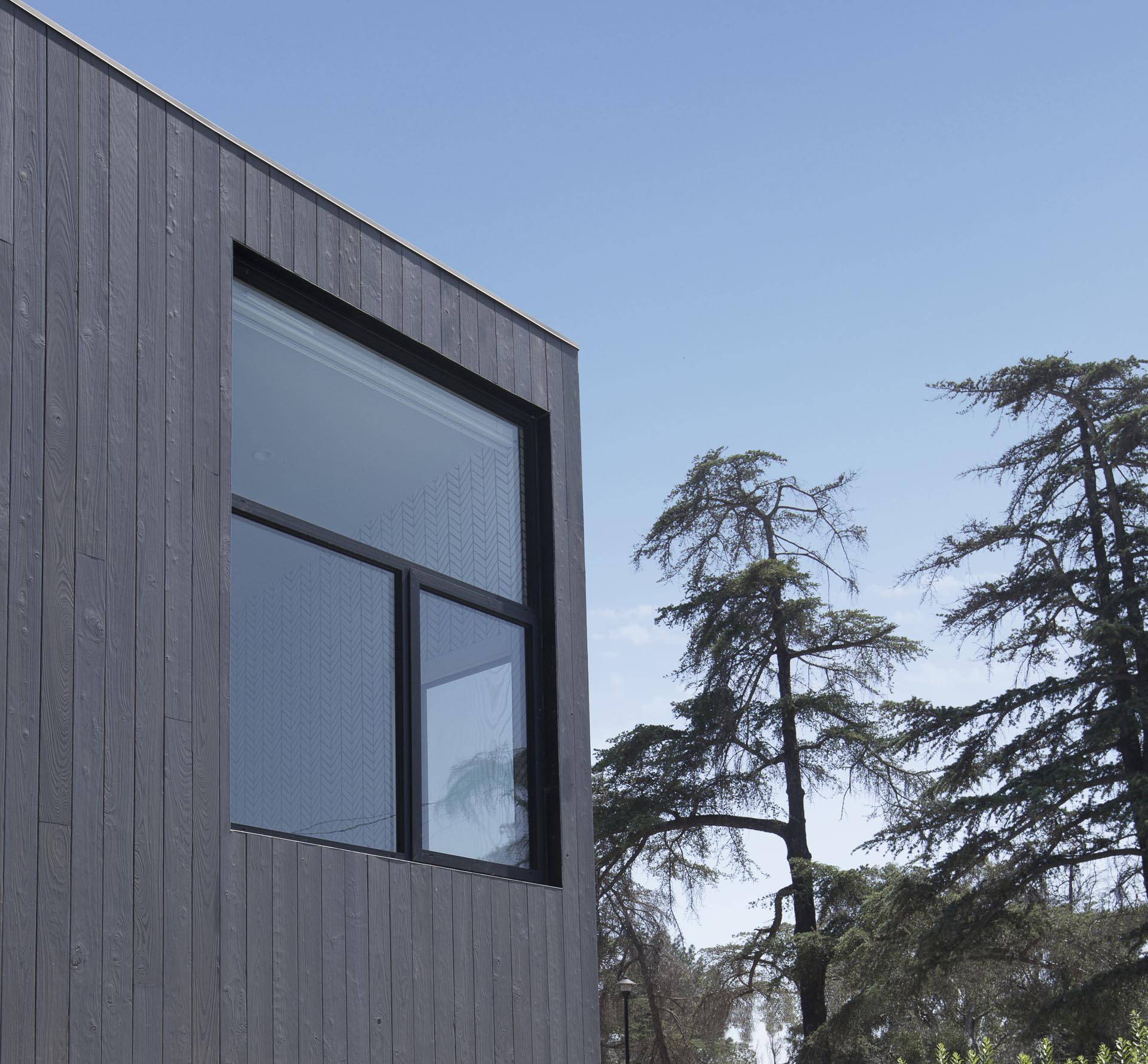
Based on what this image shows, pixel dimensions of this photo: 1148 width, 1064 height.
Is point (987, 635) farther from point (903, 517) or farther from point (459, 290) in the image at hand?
point (459, 290)

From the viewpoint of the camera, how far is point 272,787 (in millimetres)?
3439

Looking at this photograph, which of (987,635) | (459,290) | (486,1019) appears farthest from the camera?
(987,635)

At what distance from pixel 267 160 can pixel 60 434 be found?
1180 millimetres

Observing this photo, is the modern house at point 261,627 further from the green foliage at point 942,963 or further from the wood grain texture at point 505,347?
the green foliage at point 942,963

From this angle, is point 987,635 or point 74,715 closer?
point 74,715

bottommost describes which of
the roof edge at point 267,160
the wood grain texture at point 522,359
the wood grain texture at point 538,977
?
the wood grain texture at point 538,977

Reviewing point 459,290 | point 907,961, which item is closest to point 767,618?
point 907,961

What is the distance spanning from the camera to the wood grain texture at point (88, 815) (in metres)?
2.80

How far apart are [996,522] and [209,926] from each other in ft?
49.5

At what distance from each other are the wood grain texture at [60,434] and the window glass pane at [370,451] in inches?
21.9

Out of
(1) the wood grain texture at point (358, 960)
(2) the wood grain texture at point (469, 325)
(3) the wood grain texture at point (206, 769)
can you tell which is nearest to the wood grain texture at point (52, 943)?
(3) the wood grain texture at point (206, 769)

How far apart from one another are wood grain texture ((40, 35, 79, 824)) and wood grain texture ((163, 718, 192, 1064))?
0.87 feet

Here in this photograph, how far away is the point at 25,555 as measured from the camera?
117 inches

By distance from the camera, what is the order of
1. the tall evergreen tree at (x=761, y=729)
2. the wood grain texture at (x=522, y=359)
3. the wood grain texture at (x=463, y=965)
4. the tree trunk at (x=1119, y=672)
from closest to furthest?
1. the wood grain texture at (x=463, y=965)
2. the wood grain texture at (x=522, y=359)
3. the tree trunk at (x=1119, y=672)
4. the tall evergreen tree at (x=761, y=729)
